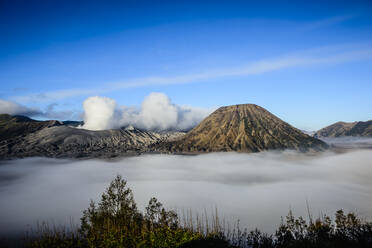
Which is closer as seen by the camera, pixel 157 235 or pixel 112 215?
pixel 157 235

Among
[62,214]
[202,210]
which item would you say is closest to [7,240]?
[62,214]

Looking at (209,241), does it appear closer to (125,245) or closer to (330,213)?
(125,245)

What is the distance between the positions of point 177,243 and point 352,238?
41.5 metres

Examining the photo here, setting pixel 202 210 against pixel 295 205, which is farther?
pixel 295 205

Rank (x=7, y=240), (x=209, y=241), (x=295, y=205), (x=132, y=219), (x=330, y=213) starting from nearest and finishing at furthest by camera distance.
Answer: (x=209, y=241)
(x=132, y=219)
(x=7, y=240)
(x=330, y=213)
(x=295, y=205)

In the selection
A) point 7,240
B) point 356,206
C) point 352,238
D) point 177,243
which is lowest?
point 356,206

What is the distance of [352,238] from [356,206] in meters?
158

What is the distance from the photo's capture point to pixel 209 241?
192 feet

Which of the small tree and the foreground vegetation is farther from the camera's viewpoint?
the small tree

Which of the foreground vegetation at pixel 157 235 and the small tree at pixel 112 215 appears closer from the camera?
the foreground vegetation at pixel 157 235

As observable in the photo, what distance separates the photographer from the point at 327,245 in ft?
159

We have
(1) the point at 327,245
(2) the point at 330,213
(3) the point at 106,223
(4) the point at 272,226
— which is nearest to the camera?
(1) the point at 327,245

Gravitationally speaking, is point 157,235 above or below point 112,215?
below

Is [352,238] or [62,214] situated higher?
[352,238]
